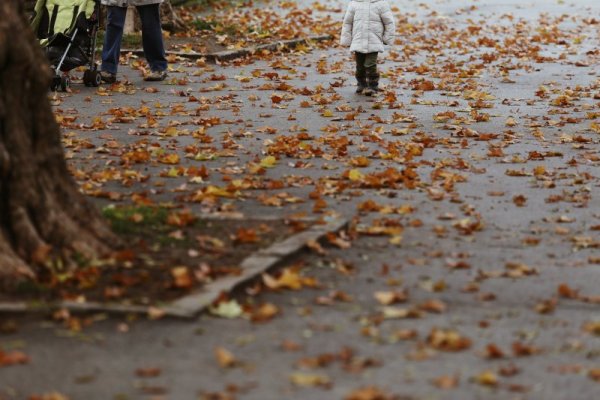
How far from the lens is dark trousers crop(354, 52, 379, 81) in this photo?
14359 millimetres

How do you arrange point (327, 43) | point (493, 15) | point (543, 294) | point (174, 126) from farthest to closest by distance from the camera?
point (493, 15)
point (327, 43)
point (174, 126)
point (543, 294)

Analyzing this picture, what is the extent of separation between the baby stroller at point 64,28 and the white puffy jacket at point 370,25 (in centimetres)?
286

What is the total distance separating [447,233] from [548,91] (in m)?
7.55

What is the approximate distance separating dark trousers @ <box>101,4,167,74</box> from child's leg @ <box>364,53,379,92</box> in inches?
98.1

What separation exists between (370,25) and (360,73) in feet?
1.89

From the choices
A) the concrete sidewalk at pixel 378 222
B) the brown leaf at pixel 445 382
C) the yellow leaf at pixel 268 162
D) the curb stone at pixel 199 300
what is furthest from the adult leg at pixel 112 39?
the brown leaf at pixel 445 382

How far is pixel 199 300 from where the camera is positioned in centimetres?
595

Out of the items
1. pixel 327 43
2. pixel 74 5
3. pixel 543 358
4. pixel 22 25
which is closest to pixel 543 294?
pixel 543 358

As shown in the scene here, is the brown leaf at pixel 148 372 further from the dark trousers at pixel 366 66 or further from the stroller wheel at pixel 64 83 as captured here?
the dark trousers at pixel 366 66

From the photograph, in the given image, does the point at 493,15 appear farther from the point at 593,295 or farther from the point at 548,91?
the point at 593,295

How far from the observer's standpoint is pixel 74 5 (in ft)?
44.5

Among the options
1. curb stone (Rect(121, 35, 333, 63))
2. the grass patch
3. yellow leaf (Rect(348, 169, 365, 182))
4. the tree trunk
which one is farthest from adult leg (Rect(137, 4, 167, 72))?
the tree trunk

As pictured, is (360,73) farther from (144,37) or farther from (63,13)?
(63,13)

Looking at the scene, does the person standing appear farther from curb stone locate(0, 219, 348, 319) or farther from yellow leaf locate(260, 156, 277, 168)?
curb stone locate(0, 219, 348, 319)
